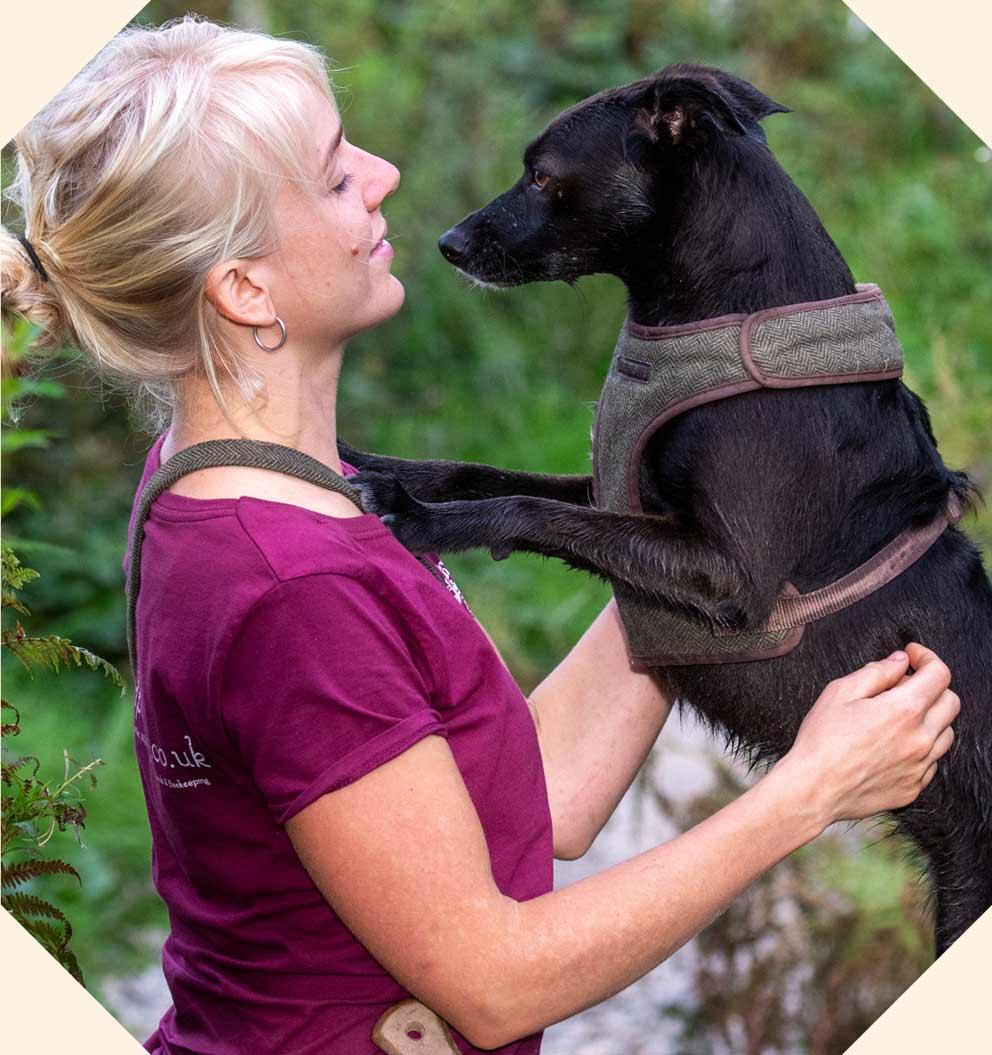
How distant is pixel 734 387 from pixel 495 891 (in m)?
0.76

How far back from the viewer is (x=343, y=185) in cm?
174

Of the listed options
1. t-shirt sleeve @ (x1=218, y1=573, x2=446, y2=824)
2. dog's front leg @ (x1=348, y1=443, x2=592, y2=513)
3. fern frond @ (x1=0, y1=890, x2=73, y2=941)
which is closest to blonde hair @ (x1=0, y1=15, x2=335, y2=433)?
t-shirt sleeve @ (x1=218, y1=573, x2=446, y2=824)

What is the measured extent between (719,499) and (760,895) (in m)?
1.63

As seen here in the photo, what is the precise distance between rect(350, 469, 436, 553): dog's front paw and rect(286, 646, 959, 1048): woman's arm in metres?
0.51

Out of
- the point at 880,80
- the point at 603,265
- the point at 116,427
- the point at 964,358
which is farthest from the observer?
the point at 880,80

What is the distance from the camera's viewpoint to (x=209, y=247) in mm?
1606

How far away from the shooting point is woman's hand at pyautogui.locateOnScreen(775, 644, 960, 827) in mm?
1698

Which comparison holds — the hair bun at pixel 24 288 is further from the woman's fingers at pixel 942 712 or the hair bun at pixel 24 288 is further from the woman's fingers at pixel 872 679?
the woman's fingers at pixel 942 712

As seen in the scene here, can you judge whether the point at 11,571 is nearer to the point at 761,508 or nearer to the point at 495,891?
the point at 495,891

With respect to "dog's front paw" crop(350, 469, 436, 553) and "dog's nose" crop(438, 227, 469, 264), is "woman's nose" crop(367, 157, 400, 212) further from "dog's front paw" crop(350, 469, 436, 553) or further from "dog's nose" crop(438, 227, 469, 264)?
"dog's nose" crop(438, 227, 469, 264)

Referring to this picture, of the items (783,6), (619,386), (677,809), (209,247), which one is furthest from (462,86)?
(209,247)

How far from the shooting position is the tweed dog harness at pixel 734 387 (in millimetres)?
1889

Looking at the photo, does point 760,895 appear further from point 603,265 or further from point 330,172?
point 330,172

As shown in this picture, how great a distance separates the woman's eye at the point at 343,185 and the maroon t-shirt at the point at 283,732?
41cm
